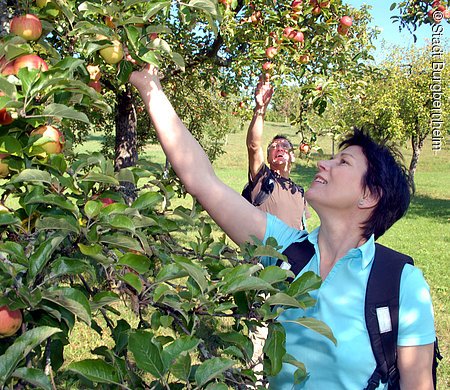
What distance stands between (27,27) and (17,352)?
0.90 metres

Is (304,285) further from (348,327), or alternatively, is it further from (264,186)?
(264,186)

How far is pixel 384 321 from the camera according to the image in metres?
1.37

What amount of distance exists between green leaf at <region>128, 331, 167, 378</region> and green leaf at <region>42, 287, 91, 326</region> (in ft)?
0.32

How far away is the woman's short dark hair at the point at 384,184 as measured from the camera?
1.60 meters

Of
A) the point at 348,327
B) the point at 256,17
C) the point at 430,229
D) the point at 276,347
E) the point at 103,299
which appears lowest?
the point at 430,229

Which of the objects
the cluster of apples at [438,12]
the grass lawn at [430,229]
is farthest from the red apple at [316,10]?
the grass lawn at [430,229]

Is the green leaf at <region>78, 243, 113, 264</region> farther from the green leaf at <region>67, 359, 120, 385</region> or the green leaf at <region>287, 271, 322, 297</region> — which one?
the green leaf at <region>287, 271, 322, 297</region>

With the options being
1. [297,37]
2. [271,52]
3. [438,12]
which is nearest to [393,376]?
[271,52]

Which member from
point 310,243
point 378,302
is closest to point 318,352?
point 378,302

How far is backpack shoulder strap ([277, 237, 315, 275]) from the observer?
5.20 ft

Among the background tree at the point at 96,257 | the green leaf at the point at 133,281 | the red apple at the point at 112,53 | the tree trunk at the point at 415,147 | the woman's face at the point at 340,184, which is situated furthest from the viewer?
the tree trunk at the point at 415,147

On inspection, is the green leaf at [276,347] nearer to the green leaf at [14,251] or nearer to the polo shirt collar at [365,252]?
the green leaf at [14,251]

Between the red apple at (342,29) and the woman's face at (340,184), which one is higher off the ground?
the red apple at (342,29)

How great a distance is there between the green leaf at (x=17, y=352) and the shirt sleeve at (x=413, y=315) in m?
0.96
